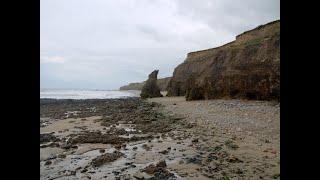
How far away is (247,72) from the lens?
22.3 m

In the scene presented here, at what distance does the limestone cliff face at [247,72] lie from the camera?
2052 centimetres

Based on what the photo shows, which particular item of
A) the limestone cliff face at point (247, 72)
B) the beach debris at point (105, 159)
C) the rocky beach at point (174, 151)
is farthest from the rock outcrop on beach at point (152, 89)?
the beach debris at point (105, 159)

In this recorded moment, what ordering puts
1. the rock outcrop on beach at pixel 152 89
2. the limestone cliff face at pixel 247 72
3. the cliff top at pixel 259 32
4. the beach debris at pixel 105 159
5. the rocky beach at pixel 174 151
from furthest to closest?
the rock outcrop on beach at pixel 152 89 → the cliff top at pixel 259 32 → the limestone cliff face at pixel 247 72 → the beach debris at pixel 105 159 → the rocky beach at pixel 174 151

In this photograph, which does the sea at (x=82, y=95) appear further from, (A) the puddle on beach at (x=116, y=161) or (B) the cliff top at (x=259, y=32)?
(A) the puddle on beach at (x=116, y=161)

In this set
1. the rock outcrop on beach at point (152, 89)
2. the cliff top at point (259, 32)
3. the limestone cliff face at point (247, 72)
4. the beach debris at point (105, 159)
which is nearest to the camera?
the beach debris at point (105, 159)

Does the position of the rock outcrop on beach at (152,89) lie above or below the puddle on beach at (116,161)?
above

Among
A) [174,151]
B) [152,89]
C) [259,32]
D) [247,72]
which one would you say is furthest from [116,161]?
[152,89]

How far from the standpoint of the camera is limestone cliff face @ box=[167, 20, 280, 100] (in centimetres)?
2052

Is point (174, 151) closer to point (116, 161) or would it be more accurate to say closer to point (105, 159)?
point (116, 161)

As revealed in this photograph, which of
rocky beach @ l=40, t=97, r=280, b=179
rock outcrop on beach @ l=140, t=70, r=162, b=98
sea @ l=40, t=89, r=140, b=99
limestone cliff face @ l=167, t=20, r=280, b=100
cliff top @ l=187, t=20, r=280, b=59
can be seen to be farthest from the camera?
sea @ l=40, t=89, r=140, b=99

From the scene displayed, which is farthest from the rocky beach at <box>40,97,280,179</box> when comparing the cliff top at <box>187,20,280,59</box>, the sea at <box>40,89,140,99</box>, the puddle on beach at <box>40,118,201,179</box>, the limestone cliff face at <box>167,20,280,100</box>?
the sea at <box>40,89,140,99</box>

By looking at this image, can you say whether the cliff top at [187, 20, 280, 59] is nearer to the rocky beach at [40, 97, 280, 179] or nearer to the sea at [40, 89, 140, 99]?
the rocky beach at [40, 97, 280, 179]
